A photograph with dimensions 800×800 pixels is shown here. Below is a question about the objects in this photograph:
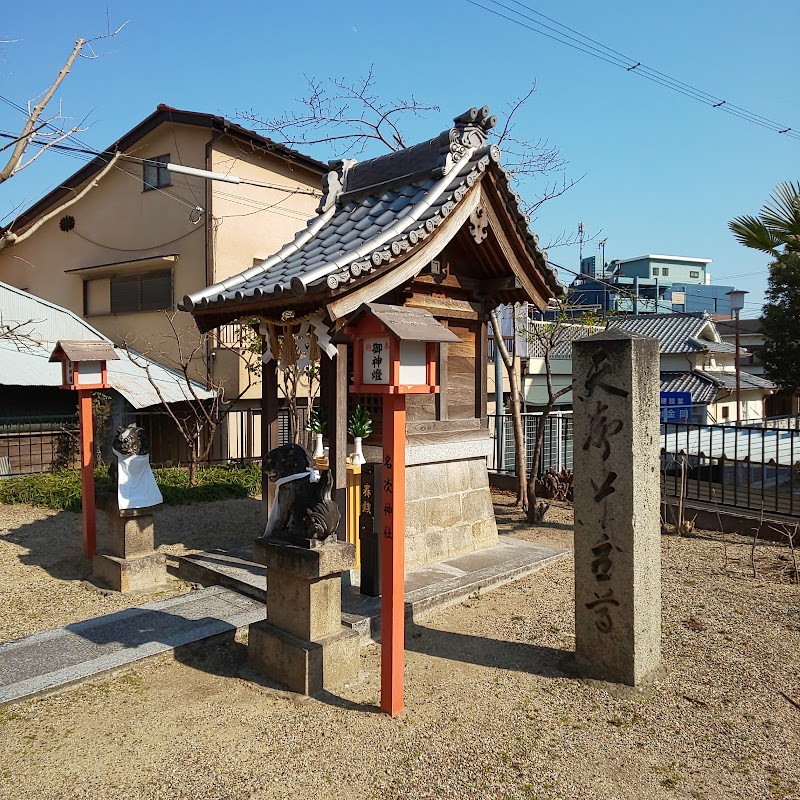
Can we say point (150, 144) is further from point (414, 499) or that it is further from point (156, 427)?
point (414, 499)

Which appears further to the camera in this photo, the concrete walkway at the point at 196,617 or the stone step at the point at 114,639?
the concrete walkway at the point at 196,617

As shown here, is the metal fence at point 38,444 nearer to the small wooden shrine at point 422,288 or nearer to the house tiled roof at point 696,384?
the small wooden shrine at point 422,288

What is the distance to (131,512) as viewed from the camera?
7.64 m

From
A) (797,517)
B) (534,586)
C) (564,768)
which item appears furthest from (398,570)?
(797,517)

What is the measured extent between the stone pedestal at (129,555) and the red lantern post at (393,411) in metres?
4.14

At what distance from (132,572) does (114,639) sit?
170cm

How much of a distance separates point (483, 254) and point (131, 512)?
5545 mm

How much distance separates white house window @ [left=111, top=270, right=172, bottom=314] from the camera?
17.8 metres

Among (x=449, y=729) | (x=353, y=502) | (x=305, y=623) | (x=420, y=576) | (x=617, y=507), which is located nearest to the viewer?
(x=449, y=729)

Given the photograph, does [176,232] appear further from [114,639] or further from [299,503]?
[299,503]

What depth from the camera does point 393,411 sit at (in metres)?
4.70

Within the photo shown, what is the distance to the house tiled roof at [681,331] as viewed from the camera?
85.0 feet

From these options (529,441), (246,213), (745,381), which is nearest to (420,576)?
(529,441)

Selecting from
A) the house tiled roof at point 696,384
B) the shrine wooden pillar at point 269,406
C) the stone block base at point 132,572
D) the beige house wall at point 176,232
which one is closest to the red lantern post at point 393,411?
the shrine wooden pillar at point 269,406
